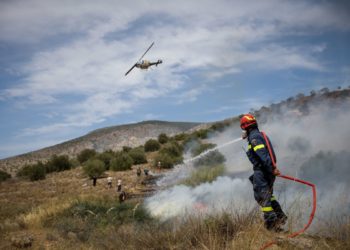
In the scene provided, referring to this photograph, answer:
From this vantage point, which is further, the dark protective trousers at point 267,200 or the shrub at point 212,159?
the shrub at point 212,159

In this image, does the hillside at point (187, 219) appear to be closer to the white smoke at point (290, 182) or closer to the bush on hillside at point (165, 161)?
the white smoke at point (290, 182)

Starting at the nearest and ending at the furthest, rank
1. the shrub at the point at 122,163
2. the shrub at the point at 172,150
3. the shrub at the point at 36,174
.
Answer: the shrub at the point at 122,163, the shrub at the point at 36,174, the shrub at the point at 172,150

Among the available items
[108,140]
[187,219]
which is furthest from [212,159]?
[108,140]

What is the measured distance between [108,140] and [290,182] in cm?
7361

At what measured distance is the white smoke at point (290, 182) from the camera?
8078 millimetres

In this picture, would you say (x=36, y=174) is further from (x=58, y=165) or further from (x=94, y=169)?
(x=94, y=169)

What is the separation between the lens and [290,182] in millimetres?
11859

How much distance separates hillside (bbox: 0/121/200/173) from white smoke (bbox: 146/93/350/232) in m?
49.8

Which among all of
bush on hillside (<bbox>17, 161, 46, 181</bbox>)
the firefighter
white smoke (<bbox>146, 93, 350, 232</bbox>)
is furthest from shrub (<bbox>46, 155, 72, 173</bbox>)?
the firefighter

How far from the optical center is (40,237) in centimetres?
972

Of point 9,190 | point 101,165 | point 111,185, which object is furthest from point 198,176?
point 9,190

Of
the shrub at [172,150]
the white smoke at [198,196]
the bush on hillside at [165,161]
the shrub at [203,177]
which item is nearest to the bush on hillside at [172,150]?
the shrub at [172,150]

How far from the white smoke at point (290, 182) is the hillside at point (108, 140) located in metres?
49.8

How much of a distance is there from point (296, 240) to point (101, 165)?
2430 cm
